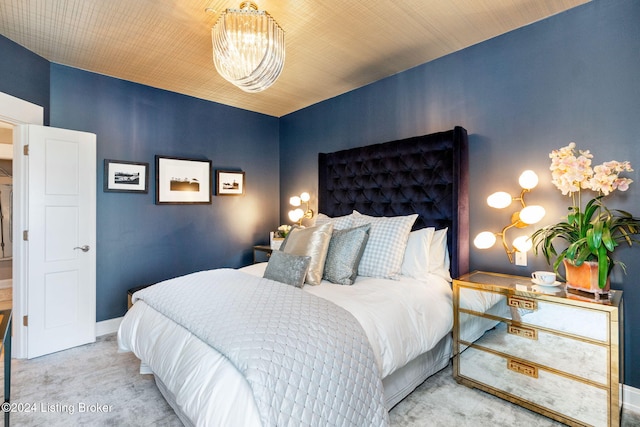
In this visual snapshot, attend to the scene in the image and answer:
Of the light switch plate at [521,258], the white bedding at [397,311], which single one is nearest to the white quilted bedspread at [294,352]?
the white bedding at [397,311]

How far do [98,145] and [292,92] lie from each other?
2.12m

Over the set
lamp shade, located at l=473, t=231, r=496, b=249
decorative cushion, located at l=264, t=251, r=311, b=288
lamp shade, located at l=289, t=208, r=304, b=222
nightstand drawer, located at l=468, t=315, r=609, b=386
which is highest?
lamp shade, located at l=289, t=208, r=304, b=222

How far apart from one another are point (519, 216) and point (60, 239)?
12.6 ft

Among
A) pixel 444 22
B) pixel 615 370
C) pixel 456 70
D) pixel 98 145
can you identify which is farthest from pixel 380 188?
pixel 98 145

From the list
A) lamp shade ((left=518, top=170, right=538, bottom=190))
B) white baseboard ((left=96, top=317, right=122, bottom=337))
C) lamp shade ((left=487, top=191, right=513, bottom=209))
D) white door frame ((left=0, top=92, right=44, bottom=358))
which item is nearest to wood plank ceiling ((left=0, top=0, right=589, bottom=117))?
white door frame ((left=0, top=92, right=44, bottom=358))

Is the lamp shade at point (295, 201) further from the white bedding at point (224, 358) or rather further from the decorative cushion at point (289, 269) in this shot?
the decorative cushion at point (289, 269)

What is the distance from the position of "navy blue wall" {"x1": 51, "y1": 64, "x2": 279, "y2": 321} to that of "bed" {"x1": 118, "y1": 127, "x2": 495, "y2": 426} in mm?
1346

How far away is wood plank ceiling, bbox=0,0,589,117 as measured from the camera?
2098mm

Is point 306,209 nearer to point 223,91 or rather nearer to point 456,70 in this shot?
point 223,91

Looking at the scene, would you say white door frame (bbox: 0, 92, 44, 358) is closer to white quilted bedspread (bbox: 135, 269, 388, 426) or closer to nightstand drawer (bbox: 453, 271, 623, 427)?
white quilted bedspread (bbox: 135, 269, 388, 426)

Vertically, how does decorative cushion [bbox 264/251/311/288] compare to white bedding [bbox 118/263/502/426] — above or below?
above

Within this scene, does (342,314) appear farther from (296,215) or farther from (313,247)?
(296,215)

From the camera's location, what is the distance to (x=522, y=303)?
1920mm

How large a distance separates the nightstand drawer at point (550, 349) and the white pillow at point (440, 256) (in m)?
0.55
